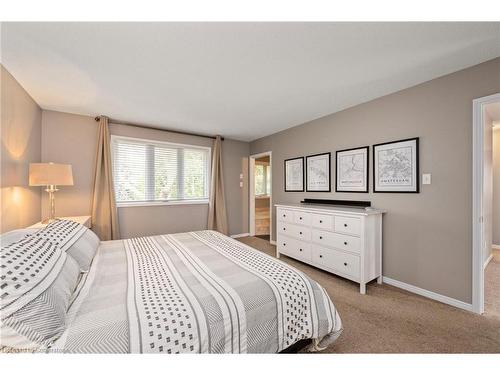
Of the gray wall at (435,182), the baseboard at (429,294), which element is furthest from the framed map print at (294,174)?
the baseboard at (429,294)

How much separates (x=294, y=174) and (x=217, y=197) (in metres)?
1.75

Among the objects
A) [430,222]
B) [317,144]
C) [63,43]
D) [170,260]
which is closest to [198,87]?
[63,43]

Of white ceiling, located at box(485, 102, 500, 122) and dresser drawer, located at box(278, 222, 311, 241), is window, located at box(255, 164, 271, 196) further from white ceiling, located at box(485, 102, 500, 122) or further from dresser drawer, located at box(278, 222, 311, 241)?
white ceiling, located at box(485, 102, 500, 122)

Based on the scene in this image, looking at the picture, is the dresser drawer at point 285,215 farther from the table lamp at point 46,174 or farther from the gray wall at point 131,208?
the table lamp at point 46,174

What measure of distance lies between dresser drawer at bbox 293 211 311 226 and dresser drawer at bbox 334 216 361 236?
447mm

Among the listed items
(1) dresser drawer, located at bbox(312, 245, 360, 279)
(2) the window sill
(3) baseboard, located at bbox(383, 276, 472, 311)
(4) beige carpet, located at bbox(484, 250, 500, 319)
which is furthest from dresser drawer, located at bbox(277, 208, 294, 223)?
(4) beige carpet, located at bbox(484, 250, 500, 319)

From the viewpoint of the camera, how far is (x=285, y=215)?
11.2 ft

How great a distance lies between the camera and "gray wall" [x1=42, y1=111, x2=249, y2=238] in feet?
10.2

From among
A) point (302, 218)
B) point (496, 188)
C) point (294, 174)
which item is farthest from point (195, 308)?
point (496, 188)

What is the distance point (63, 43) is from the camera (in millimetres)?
1593

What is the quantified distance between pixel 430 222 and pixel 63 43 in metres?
3.83

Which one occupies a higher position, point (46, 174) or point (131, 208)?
point (46, 174)

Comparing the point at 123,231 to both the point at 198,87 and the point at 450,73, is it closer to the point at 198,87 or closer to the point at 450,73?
the point at 198,87

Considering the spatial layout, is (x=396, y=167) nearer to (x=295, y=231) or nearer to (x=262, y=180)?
(x=295, y=231)
